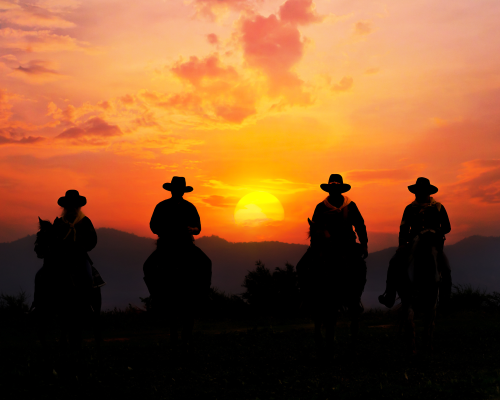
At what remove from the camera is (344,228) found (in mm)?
10328

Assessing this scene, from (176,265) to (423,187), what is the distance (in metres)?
5.19

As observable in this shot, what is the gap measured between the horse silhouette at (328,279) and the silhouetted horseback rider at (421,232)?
2.99ft

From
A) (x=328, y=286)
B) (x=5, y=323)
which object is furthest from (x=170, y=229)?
(x=5, y=323)

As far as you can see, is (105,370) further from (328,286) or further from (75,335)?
(328,286)

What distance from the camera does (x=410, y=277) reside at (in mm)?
10336

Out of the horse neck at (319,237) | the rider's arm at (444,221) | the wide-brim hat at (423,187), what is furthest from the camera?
the wide-brim hat at (423,187)

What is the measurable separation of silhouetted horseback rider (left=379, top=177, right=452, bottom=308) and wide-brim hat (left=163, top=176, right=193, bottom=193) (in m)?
4.39

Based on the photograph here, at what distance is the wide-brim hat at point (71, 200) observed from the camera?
10609 millimetres

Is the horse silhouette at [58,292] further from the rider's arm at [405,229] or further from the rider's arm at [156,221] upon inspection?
the rider's arm at [405,229]

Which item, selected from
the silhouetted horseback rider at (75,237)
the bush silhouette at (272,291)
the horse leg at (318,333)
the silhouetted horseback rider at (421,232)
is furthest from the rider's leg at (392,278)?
the bush silhouette at (272,291)

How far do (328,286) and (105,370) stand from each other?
4220 millimetres

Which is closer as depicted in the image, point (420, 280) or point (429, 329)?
point (420, 280)

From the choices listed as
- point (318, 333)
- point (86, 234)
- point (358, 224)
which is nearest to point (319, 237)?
point (358, 224)

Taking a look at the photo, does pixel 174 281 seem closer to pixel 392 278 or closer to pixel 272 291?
pixel 392 278
